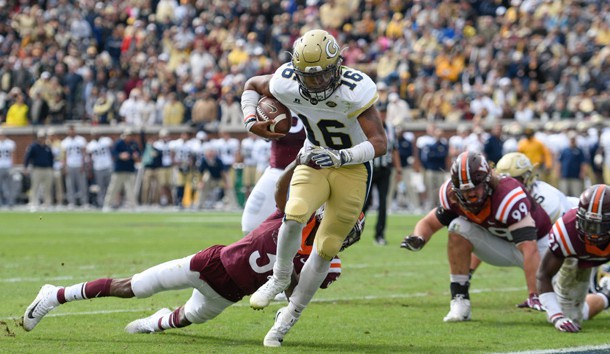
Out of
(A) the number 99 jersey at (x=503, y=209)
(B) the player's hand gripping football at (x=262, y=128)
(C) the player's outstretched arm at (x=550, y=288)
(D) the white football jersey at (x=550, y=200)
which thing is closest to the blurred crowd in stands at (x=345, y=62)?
(D) the white football jersey at (x=550, y=200)

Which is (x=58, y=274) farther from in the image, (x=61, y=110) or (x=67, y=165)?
(x=61, y=110)

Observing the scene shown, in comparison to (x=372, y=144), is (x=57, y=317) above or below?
below

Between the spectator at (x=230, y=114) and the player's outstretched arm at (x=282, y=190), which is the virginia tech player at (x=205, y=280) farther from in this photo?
the spectator at (x=230, y=114)

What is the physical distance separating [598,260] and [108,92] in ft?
65.8

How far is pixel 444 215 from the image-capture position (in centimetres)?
717

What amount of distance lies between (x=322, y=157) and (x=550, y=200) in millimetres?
2846

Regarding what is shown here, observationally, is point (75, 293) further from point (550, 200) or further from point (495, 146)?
point (495, 146)

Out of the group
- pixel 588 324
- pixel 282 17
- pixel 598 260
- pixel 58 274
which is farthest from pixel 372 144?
pixel 282 17

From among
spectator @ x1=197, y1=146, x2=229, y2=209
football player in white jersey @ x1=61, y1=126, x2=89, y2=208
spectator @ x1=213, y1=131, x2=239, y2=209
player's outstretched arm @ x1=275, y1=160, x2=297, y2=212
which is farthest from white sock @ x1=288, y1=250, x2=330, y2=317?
football player in white jersey @ x1=61, y1=126, x2=89, y2=208

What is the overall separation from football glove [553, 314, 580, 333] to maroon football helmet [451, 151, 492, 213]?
0.90 metres

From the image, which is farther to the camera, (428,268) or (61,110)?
(61,110)

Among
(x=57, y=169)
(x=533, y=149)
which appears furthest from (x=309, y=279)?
(x=57, y=169)

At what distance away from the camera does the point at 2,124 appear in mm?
25609

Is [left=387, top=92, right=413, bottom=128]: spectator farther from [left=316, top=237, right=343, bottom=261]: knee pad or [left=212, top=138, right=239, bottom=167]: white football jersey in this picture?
[left=316, top=237, right=343, bottom=261]: knee pad
